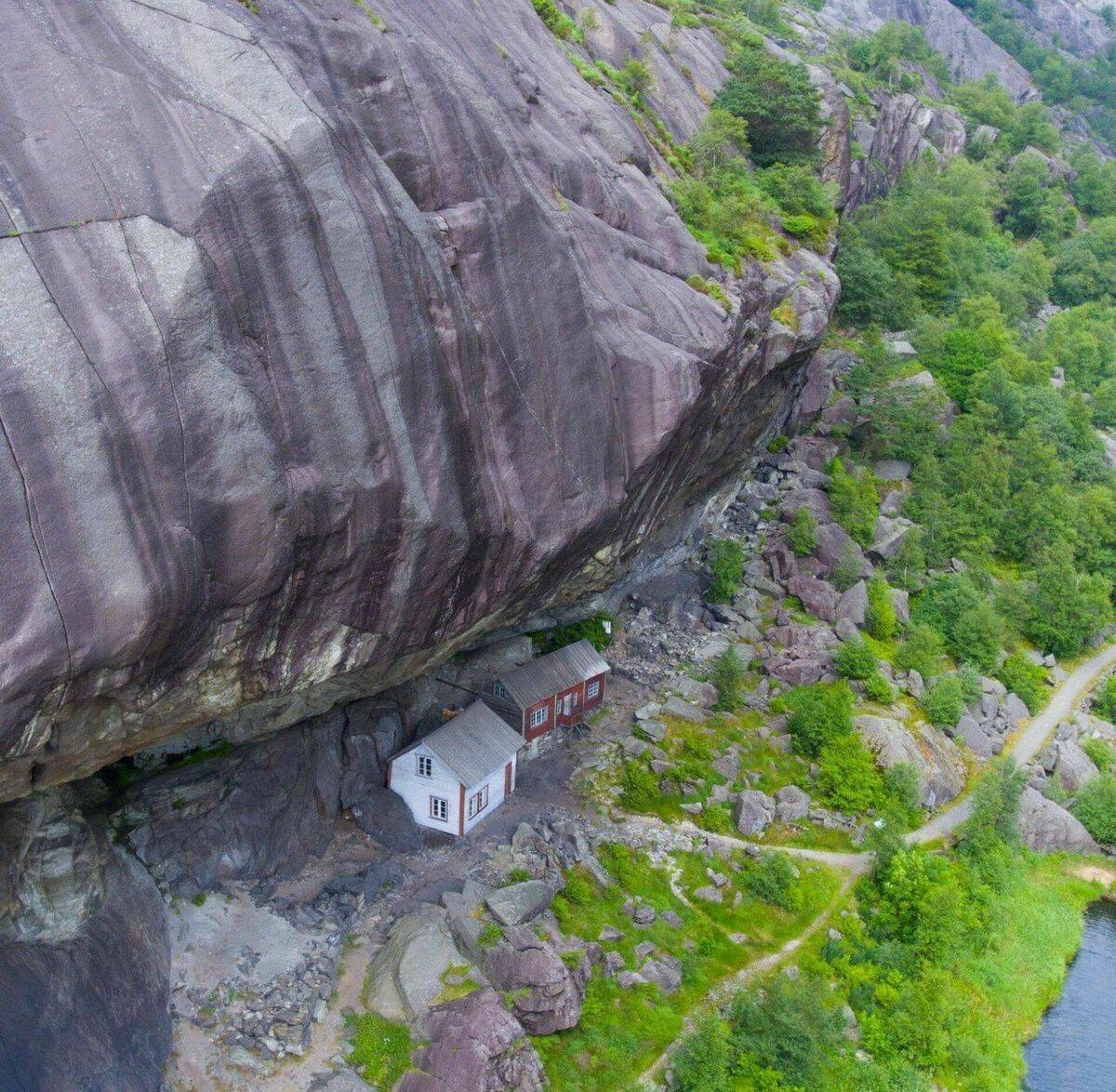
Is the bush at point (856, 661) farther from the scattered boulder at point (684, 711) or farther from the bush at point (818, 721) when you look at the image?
the scattered boulder at point (684, 711)

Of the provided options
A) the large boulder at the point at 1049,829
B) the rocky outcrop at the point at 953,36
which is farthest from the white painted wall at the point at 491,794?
the rocky outcrop at the point at 953,36

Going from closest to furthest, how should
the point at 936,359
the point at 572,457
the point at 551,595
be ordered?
the point at 572,457 → the point at 551,595 → the point at 936,359

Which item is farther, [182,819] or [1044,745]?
[1044,745]

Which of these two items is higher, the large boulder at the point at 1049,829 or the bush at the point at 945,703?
the bush at the point at 945,703

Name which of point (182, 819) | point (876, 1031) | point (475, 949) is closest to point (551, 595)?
point (475, 949)

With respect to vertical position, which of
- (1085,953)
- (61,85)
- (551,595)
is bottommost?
(1085,953)

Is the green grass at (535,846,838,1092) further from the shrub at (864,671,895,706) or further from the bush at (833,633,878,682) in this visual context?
the bush at (833,633,878,682)

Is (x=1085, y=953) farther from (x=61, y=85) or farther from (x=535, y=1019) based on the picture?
(x=61, y=85)
